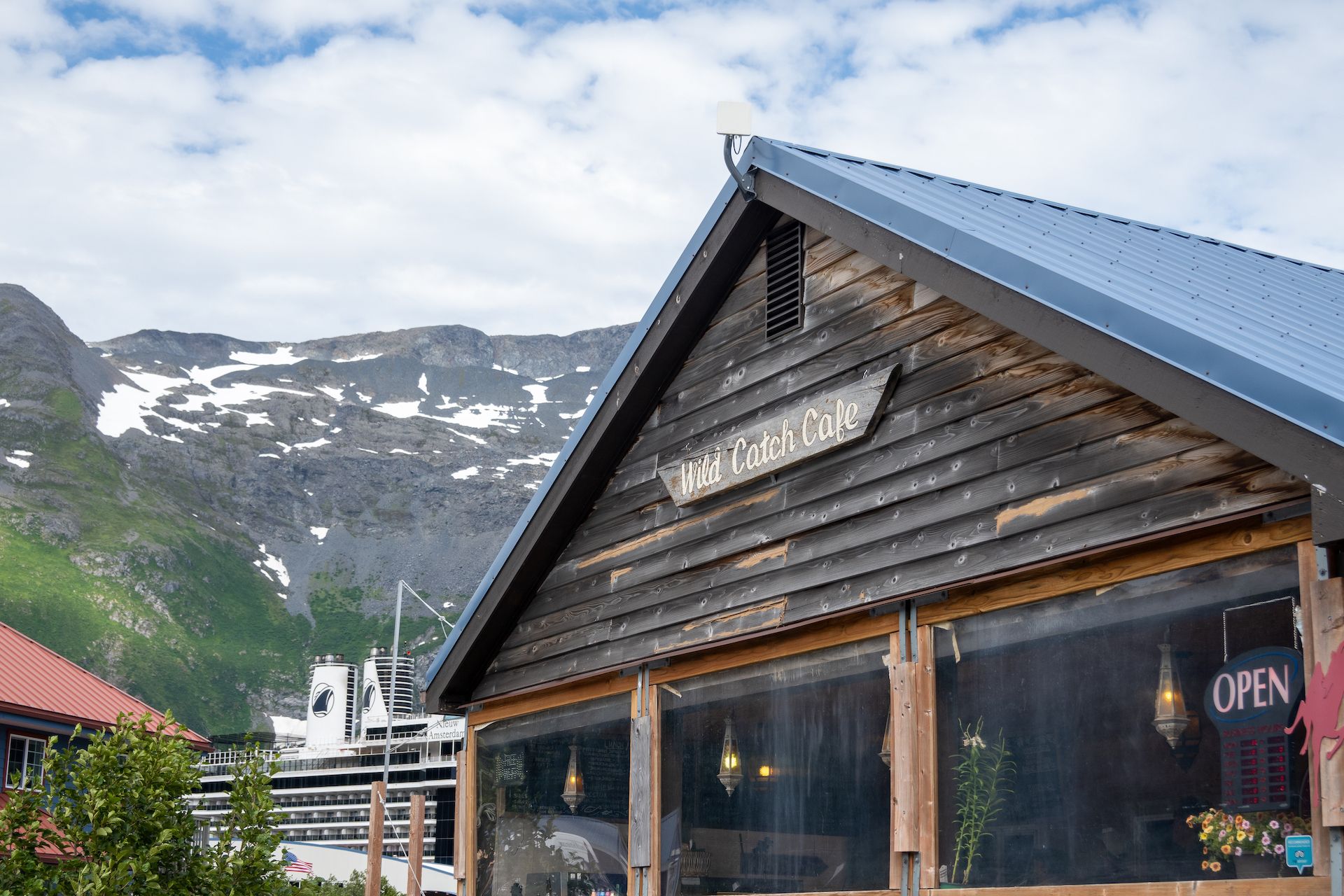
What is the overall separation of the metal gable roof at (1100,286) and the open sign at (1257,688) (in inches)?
32.8

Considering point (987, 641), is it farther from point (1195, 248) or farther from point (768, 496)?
point (1195, 248)

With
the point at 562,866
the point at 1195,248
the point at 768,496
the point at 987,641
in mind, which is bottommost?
the point at 562,866

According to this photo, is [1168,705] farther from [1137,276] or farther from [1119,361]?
[1137,276]

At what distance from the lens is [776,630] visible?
887 cm

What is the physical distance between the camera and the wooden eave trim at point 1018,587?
6203 mm

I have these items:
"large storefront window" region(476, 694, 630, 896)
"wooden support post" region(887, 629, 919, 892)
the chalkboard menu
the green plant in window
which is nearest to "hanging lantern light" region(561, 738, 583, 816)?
"large storefront window" region(476, 694, 630, 896)

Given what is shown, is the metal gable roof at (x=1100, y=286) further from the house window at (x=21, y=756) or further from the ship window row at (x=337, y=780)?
the ship window row at (x=337, y=780)

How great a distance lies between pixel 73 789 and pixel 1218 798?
1028 centimetres

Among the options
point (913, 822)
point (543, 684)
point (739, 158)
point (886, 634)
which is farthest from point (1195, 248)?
point (543, 684)

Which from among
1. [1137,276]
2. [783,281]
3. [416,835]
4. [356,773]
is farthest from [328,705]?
[1137,276]

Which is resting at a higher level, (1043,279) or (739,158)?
(739,158)

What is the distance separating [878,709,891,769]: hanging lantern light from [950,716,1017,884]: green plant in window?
52 cm

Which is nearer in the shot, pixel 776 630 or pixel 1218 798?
pixel 1218 798

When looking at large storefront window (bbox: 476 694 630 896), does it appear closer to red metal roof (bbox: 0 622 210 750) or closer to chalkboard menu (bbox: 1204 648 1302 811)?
chalkboard menu (bbox: 1204 648 1302 811)
